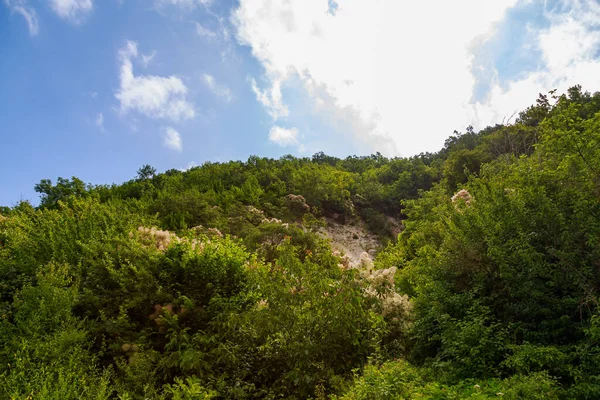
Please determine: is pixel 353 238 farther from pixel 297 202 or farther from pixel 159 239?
pixel 159 239

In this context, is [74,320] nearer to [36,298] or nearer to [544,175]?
[36,298]

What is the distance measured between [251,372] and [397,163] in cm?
3865

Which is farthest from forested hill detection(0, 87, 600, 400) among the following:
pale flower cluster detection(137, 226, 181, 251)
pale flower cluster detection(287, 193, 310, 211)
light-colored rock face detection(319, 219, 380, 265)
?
pale flower cluster detection(287, 193, 310, 211)

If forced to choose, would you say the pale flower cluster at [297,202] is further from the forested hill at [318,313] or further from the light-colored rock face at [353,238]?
the forested hill at [318,313]

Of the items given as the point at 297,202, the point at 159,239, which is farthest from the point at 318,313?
the point at 297,202

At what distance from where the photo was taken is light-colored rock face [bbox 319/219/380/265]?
2708cm

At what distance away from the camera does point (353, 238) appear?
96.0 ft

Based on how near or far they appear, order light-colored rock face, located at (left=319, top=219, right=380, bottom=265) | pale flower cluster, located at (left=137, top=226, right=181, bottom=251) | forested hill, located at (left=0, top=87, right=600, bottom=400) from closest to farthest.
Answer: forested hill, located at (left=0, top=87, right=600, bottom=400), pale flower cluster, located at (left=137, top=226, right=181, bottom=251), light-colored rock face, located at (left=319, top=219, right=380, bottom=265)

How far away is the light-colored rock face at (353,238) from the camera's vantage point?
27.1m

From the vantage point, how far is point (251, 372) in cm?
670

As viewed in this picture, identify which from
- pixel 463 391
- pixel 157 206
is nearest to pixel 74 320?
pixel 463 391

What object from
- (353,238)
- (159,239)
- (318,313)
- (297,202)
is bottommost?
(318,313)

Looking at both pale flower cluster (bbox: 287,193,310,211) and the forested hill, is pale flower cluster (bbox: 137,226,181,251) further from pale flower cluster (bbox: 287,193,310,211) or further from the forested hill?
pale flower cluster (bbox: 287,193,310,211)

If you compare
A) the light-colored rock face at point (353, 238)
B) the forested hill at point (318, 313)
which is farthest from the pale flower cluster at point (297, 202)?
the forested hill at point (318, 313)
